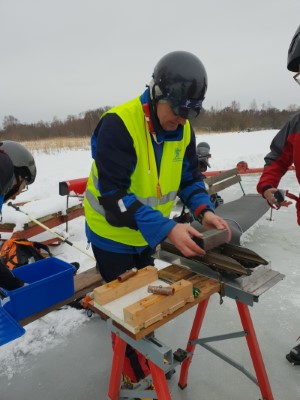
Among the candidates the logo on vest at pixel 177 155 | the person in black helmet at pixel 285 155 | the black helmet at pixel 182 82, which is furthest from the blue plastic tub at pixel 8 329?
the person in black helmet at pixel 285 155

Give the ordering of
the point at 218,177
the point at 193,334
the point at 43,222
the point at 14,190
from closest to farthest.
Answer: the point at 193,334, the point at 14,190, the point at 43,222, the point at 218,177

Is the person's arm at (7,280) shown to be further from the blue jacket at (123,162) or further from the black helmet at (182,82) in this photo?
the black helmet at (182,82)

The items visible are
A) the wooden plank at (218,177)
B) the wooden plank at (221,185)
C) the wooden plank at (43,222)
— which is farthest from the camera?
the wooden plank at (218,177)

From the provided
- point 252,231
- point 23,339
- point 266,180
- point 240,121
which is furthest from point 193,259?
point 240,121

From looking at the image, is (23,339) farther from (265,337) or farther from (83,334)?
(265,337)

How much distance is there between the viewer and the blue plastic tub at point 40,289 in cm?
200

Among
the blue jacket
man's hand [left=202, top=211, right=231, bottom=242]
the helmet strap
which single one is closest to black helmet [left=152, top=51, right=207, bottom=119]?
the blue jacket

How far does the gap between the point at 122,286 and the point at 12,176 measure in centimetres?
101

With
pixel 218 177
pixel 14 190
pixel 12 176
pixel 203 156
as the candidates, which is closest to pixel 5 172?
Answer: pixel 12 176

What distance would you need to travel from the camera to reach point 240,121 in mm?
34594

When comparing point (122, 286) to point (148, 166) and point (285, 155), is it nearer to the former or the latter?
point (148, 166)

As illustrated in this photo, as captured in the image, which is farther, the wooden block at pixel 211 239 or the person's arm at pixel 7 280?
the person's arm at pixel 7 280

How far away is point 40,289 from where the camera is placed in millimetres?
2094

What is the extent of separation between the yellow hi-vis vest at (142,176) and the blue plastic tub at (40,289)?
0.63 metres
